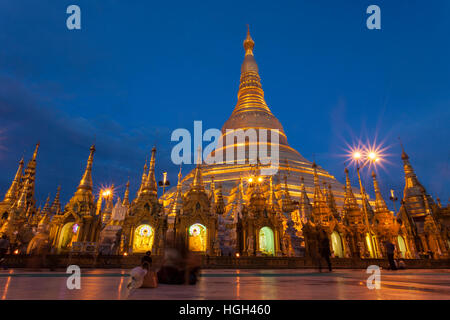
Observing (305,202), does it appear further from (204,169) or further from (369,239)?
(204,169)

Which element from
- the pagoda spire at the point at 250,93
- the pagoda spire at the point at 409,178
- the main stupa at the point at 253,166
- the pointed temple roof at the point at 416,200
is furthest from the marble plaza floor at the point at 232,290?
the pagoda spire at the point at 250,93

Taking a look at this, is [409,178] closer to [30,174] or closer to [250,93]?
[250,93]

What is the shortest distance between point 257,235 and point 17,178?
3062 cm

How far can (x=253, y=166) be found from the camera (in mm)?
34750

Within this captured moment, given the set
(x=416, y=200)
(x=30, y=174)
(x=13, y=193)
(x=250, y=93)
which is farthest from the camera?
(x=250, y=93)

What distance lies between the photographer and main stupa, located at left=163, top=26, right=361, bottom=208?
3616 centimetres

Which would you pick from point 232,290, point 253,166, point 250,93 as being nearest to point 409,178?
point 253,166

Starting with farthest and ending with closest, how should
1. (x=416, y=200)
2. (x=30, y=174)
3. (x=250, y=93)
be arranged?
1. (x=250, y=93)
2. (x=30, y=174)
3. (x=416, y=200)

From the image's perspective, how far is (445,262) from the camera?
55.6ft

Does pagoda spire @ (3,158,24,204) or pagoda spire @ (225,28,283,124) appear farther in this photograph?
pagoda spire @ (225,28,283,124)

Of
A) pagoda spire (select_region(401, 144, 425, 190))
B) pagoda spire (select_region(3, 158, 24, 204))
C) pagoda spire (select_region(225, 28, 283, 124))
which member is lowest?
pagoda spire (select_region(3, 158, 24, 204))

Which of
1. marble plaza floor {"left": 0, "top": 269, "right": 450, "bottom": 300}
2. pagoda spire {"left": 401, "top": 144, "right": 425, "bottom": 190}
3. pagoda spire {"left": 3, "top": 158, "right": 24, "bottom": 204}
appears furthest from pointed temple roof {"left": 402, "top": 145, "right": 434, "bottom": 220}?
pagoda spire {"left": 3, "top": 158, "right": 24, "bottom": 204}

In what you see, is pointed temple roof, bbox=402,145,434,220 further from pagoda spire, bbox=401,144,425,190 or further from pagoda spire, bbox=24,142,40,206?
pagoda spire, bbox=24,142,40,206
